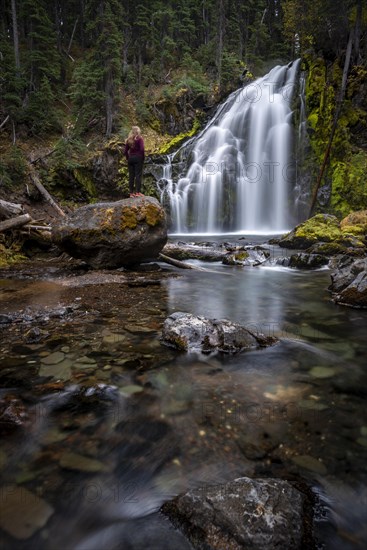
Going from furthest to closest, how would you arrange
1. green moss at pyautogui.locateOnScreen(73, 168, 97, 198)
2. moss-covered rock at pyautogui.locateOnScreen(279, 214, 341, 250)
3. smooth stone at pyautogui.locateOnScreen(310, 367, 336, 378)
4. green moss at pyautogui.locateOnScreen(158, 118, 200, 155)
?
1. green moss at pyautogui.locateOnScreen(158, 118, 200, 155)
2. green moss at pyautogui.locateOnScreen(73, 168, 97, 198)
3. moss-covered rock at pyautogui.locateOnScreen(279, 214, 341, 250)
4. smooth stone at pyautogui.locateOnScreen(310, 367, 336, 378)

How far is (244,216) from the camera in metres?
19.1

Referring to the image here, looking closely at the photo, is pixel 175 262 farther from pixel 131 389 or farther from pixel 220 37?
pixel 220 37

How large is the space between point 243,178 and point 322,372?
58.2ft

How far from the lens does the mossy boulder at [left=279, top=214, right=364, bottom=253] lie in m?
10.8

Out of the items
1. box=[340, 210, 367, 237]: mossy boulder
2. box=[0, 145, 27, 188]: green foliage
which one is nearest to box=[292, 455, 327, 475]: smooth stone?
box=[340, 210, 367, 237]: mossy boulder

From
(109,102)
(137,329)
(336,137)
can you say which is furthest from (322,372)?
(109,102)

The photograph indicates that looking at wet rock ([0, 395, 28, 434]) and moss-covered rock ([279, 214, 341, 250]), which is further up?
moss-covered rock ([279, 214, 341, 250])

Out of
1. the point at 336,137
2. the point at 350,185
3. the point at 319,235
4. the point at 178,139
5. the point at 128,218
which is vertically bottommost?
the point at 319,235

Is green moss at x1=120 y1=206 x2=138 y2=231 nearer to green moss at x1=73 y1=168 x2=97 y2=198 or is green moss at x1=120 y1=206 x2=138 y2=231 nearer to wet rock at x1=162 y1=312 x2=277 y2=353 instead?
wet rock at x1=162 y1=312 x2=277 y2=353

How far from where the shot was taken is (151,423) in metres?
2.54

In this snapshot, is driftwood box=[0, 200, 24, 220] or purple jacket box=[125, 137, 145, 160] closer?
purple jacket box=[125, 137, 145, 160]

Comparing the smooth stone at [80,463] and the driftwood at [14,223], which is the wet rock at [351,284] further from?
the driftwood at [14,223]

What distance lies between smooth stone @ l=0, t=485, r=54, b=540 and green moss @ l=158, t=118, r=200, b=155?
67.1 ft

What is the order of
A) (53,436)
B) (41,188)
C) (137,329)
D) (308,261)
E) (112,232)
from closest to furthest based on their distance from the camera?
1. (53,436)
2. (137,329)
3. (112,232)
4. (308,261)
5. (41,188)
